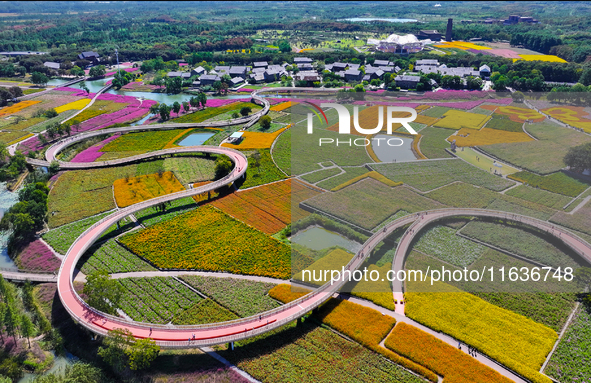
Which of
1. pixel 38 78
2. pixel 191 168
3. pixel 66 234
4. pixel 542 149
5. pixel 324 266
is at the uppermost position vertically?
pixel 38 78

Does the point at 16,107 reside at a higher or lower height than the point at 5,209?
higher

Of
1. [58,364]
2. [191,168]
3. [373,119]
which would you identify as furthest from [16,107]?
[58,364]

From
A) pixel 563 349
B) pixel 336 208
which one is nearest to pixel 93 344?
pixel 336 208

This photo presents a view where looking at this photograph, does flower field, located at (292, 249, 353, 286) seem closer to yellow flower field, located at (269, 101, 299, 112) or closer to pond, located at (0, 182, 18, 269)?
pond, located at (0, 182, 18, 269)

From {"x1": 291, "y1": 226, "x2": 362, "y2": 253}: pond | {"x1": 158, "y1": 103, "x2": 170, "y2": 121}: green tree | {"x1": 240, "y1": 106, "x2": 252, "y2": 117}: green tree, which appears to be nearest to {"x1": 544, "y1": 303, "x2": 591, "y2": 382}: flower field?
{"x1": 291, "y1": 226, "x2": 362, "y2": 253}: pond

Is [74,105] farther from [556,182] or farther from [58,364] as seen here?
[556,182]
